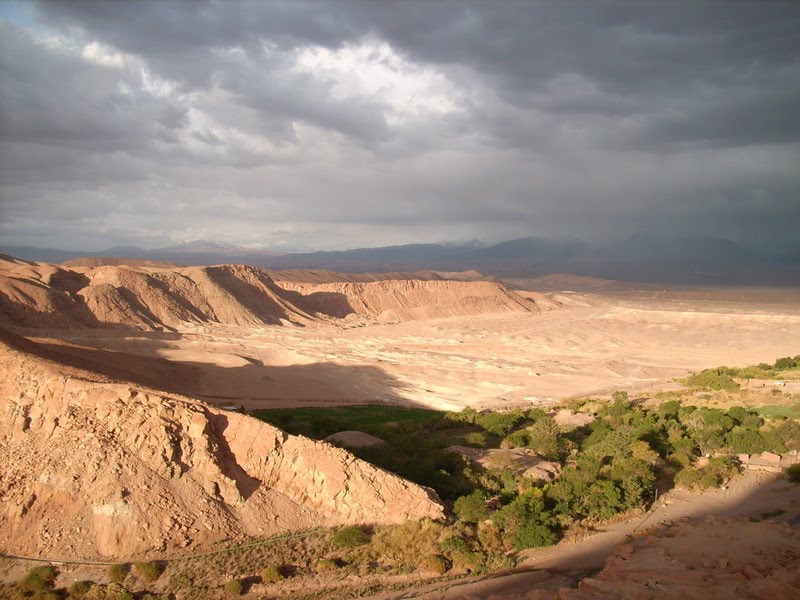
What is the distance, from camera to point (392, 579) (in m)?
12.4

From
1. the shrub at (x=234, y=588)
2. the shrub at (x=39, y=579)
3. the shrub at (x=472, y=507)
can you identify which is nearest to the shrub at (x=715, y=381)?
the shrub at (x=472, y=507)

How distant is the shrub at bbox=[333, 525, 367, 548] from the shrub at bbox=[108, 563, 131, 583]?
4.14m

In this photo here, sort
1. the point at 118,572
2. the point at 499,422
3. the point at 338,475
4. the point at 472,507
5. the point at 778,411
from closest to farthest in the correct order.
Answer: the point at 118,572 < the point at 338,475 < the point at 472,507 < the point at 499,422 < the point at 778,411

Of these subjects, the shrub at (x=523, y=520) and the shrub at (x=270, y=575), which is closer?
the shrub at (x=270, y=575)

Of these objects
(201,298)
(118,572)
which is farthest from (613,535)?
(201,298)

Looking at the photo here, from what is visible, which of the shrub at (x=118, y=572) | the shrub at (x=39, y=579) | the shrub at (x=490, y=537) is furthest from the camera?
the shrub at (x=490, y=537)

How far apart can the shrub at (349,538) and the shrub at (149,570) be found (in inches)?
140

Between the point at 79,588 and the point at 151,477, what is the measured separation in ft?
8.10

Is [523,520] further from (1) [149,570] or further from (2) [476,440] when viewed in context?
(1) [149,570]

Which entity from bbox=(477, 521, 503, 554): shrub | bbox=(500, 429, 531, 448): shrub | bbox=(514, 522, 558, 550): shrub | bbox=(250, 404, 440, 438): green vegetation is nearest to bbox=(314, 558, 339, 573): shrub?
bbox=(477, 521, 503, 554): shrub

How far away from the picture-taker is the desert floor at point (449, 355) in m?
35.2

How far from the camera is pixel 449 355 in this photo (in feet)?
160

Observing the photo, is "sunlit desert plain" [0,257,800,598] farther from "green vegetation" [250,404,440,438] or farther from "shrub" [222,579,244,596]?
"green vegetation" [250,404,440,438]

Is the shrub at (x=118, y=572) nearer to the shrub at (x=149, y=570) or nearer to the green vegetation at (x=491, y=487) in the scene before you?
the green vegetation at (x=491, y=487)
